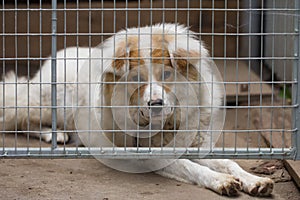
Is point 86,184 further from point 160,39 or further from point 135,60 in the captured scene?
point 160,39

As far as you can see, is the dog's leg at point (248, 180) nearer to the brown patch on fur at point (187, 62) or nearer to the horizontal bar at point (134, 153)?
the horizontal bar at point (134, 153)

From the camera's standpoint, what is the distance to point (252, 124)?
4953 millimetres

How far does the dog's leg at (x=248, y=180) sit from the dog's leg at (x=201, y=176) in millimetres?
64

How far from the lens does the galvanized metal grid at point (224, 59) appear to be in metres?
3.11

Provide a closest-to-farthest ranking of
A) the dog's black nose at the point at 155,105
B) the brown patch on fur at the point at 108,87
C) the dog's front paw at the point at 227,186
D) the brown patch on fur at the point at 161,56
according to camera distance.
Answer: the dog's front paw at the point at 227,186
the dog's black nose at the point at 155,105
the brown patch on fur at the point at 161,56
the brown patch on fur at the point at 108,87

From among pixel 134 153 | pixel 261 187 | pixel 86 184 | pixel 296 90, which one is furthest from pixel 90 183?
pixel 296 90

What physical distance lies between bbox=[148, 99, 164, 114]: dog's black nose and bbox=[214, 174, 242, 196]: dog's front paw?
0.51m

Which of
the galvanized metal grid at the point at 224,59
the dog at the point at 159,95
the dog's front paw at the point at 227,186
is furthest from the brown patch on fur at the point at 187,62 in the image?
the dog's front paw at the point at 227,186

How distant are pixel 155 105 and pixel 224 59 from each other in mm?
469

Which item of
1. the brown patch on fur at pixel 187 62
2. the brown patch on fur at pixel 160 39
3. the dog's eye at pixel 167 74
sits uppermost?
the brown patch on fur at pixel 160 39

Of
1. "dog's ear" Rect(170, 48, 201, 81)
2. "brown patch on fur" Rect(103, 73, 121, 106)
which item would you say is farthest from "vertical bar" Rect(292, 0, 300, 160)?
"brown patch on fur" Rect(103, 73, 121, 106)

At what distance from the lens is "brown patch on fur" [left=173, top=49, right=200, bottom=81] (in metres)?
3.42

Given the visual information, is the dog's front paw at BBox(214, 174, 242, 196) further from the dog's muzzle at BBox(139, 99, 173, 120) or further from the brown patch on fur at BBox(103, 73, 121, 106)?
the brown patch on fur at BBox(103, 73, 121, 106)

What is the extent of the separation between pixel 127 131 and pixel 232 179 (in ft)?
2.25
